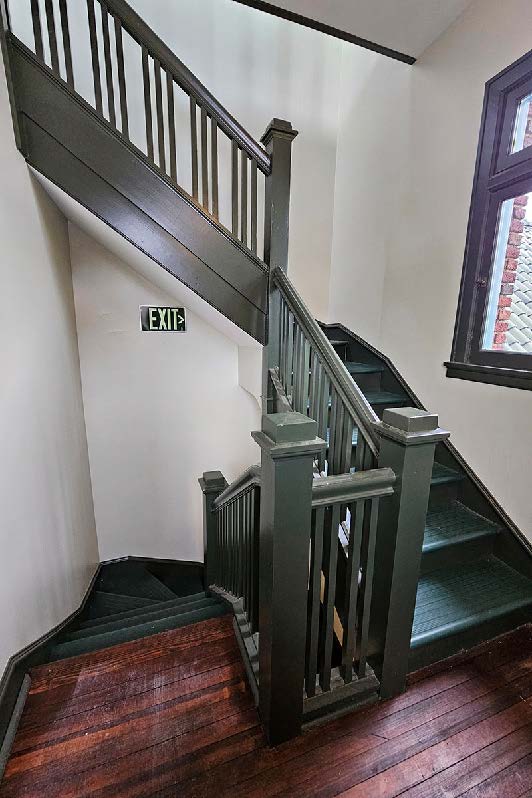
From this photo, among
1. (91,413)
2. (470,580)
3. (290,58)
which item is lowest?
(470,580)

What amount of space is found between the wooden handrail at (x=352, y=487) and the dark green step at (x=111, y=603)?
247 centimetres

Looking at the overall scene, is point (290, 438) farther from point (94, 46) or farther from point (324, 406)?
point (94, 46)

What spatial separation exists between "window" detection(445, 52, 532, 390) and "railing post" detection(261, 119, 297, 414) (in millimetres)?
1034

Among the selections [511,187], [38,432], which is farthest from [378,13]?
[38,432]

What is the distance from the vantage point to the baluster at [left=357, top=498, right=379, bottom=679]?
1.20 m

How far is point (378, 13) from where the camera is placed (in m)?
1.92

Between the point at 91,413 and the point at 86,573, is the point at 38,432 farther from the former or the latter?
the point at 86,573

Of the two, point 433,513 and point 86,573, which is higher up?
point 433,513

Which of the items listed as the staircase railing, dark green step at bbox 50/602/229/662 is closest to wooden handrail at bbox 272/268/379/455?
the staircase railing

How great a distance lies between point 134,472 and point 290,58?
3839 mm

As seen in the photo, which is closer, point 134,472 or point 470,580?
point 470,580

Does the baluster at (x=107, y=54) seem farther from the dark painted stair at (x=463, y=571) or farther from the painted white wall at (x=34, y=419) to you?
the dark painted stair at (x=463, y=571)

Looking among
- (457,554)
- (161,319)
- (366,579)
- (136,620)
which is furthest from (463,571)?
(161,319)

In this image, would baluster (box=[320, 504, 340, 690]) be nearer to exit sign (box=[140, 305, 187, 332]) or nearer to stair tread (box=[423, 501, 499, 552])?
stair tread (box=[423, 501, 499, 552])
